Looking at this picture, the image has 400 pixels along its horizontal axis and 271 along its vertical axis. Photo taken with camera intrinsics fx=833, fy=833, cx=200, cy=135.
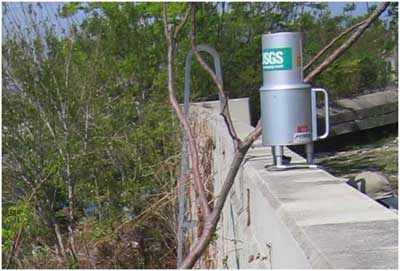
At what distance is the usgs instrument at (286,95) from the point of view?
13.3ft

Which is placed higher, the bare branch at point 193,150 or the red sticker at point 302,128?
the bare branch at point 193,150

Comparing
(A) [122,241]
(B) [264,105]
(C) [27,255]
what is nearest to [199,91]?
(A) [122,241]

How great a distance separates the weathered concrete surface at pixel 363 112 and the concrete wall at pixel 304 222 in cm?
757

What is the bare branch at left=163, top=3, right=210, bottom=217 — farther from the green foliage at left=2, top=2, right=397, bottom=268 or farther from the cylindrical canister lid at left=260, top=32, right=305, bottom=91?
the green foliage at left=2, top=2, right=397, bottom=268

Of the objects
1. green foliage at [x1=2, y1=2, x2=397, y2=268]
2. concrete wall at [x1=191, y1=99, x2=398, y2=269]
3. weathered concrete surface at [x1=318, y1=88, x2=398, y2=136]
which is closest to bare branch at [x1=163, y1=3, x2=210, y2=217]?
concrete wall at [x1=191, y1=99, x2=398, y2=269]

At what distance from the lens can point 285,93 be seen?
13.4ft

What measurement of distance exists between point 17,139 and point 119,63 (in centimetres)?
318

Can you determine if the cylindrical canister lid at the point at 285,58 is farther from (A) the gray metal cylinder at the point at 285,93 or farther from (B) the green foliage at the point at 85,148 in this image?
(B) the green foliage at the point at 85,148

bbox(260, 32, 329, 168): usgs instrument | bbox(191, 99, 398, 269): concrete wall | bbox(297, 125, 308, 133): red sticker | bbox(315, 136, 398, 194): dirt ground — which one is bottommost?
bbox(315, 136, 398, 194): dirt ground

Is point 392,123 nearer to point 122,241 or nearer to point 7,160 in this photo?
point 122,241

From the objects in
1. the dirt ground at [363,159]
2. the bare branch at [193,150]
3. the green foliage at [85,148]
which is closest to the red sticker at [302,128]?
the bare branch at [193,150]

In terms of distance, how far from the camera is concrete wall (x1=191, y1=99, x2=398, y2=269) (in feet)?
8.21

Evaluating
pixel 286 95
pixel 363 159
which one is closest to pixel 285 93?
pixel 286 95

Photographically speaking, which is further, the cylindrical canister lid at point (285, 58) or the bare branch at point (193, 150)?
the cylindrical canister lid at point (285, 58)
